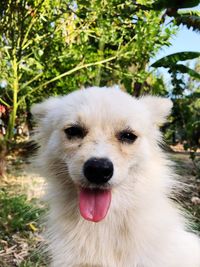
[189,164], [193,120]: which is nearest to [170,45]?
[193,120]

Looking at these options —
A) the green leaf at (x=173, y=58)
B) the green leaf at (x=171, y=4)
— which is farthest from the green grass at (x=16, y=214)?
the green leaf at (x=171, y=4)

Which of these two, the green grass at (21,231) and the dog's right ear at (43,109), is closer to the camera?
the dog's right ear at (43,109)

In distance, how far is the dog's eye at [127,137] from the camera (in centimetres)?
247

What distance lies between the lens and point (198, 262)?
262cm

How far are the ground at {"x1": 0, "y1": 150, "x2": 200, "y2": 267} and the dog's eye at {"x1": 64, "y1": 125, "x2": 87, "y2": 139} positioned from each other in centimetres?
72

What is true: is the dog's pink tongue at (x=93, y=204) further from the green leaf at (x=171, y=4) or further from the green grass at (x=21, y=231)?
the green leaf at (x=171, y=4)

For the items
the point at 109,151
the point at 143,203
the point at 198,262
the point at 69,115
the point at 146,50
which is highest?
the point at 146,50

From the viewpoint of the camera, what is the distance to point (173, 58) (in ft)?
20.3

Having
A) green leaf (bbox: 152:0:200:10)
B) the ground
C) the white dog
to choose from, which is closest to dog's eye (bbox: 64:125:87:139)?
the white dog

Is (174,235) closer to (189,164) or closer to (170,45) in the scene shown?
(170,45)

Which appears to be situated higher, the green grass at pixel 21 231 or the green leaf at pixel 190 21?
the green leaf at pixel 190 21

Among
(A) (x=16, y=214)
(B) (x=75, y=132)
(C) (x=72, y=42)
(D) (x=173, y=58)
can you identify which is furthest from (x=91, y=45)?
(B) (x=75, y=132)

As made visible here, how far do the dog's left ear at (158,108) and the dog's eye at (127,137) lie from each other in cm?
39

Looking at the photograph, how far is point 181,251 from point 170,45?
14.4ft
